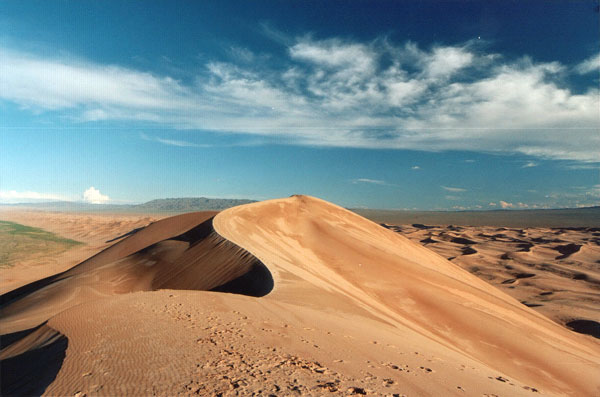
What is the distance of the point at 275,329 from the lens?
182 inches

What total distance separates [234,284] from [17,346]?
4.28 metres

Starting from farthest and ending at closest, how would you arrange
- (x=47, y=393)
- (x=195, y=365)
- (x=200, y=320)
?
(x=200, y=320)
(x=195, y=365)
(x=47, y=393)

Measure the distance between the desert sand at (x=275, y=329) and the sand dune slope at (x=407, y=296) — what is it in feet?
0.17

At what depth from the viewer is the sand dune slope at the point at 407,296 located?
689 centimetres

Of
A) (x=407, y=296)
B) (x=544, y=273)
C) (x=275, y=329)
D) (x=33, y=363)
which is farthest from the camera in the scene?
(x=544, y=273)

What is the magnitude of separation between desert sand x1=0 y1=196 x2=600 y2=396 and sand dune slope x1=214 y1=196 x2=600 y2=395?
5cm

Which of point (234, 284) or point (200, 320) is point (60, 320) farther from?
point (234, 284)

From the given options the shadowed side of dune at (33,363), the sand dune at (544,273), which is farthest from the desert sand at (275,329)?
the sand dune at (544,273)

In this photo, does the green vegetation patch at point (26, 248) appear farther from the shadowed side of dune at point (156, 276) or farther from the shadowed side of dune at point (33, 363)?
the shadowed side of dune at point (33, 363)

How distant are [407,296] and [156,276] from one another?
297 inches

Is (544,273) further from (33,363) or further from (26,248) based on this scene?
(26,248)

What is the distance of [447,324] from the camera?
8461 millimetres

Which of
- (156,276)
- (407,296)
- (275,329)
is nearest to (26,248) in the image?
(156,276)

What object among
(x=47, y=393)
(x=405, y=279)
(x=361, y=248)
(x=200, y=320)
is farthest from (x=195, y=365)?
(x=361, y=248)
